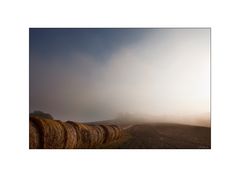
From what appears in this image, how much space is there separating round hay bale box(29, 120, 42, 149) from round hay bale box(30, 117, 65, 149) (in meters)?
0.03

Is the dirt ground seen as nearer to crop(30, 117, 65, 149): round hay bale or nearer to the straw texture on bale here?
the straw texture on bale

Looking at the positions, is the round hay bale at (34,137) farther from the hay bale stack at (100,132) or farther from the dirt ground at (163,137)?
the dirt ground at (163,137)

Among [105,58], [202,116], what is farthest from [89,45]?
[202,116]

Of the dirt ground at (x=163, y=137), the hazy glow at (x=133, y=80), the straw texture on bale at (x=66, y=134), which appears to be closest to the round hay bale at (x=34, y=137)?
the straw texture on bale at (x=66, y=134)

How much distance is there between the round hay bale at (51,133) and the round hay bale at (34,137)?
0.03 meters

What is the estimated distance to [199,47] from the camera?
3422 mm

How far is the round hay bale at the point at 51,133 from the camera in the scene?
→ 337cm

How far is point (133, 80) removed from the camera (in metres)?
3.43

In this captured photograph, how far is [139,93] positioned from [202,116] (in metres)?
0.63

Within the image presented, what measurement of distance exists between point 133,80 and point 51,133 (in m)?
0.91

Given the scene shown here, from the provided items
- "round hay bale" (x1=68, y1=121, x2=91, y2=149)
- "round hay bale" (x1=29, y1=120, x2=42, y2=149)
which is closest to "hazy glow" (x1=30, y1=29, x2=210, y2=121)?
"round hay bale" (x1=68, y1=121, x2=91, y2=149)

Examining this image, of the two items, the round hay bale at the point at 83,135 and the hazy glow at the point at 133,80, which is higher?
the hazy glow at the point at 133,80
